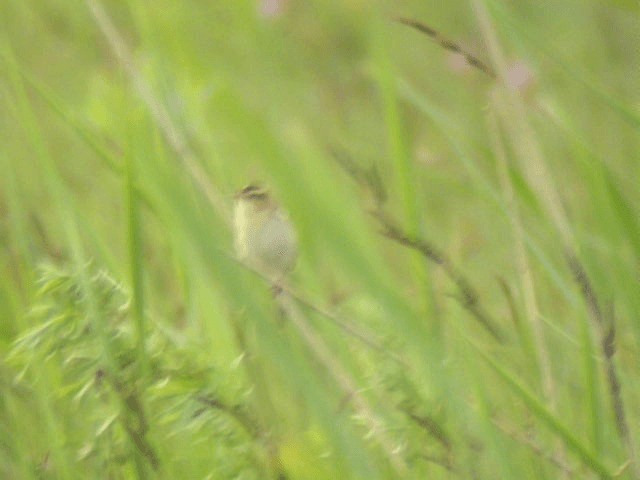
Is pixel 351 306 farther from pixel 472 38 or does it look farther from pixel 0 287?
pixel 472 38

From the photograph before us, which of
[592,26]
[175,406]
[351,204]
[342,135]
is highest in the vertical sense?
[175,406]

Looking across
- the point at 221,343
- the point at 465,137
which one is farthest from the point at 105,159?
the point at 465,137

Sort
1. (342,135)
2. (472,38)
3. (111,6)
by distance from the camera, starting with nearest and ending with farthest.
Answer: (342,135) < (472,38) < (111,6)

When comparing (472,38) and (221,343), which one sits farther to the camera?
(472,38)

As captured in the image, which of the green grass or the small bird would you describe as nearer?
the green grass

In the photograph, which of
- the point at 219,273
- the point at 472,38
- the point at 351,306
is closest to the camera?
the point at 219,273

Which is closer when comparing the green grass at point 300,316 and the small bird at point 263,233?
the green grass at point 300,316

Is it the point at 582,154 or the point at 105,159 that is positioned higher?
the point at 105,159

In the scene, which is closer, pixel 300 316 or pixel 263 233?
pixel 300 316
